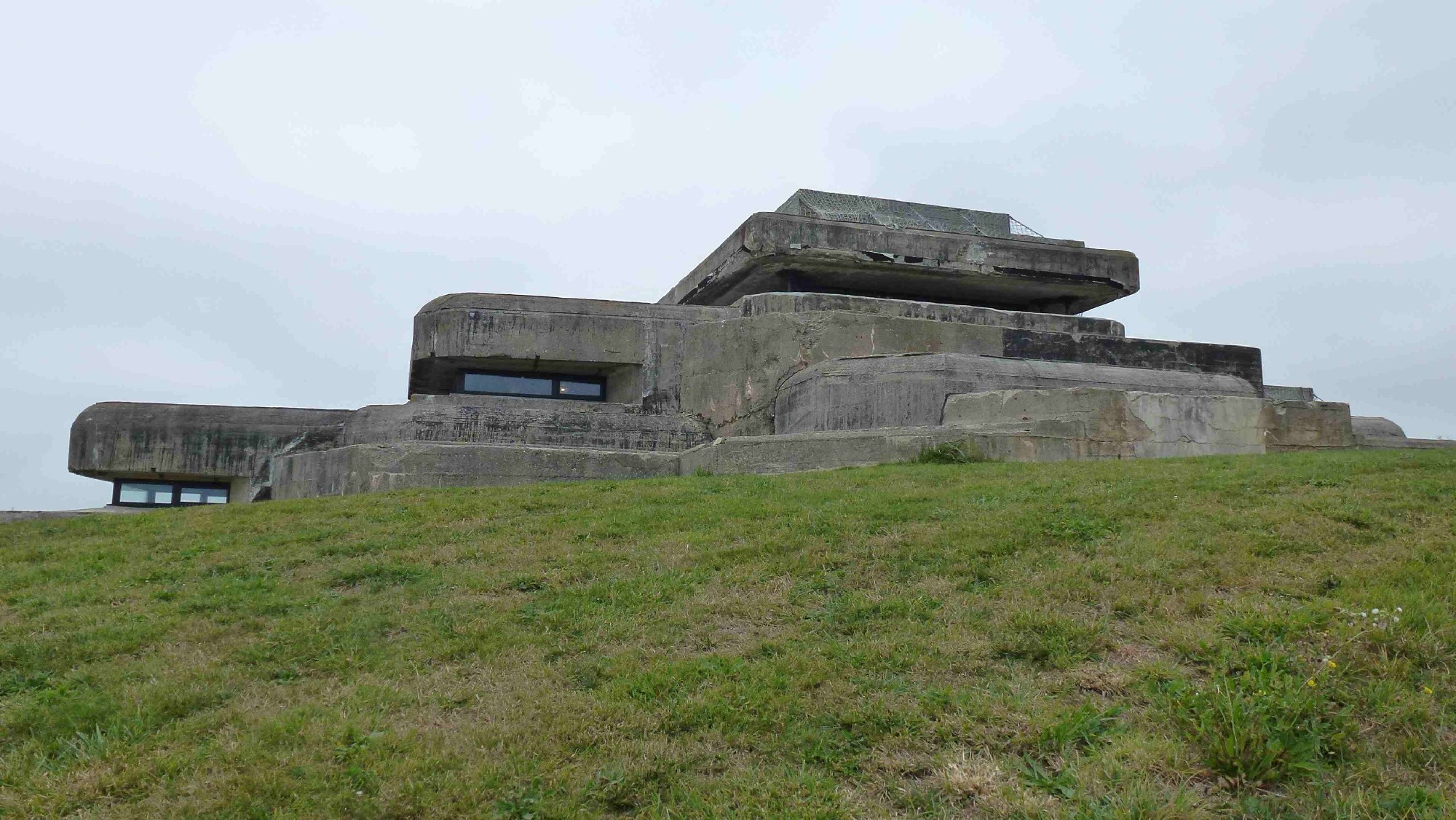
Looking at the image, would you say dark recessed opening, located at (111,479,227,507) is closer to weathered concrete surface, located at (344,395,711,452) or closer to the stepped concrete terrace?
the stepped concrete terrace

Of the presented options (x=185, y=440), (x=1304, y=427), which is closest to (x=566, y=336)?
(x=185, y=440)

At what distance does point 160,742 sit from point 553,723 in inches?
60.3

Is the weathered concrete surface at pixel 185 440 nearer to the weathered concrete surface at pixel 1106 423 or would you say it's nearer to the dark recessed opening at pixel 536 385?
the dark recessed opening at pixel 536 385

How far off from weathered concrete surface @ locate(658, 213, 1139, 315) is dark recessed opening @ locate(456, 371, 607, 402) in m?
2.26

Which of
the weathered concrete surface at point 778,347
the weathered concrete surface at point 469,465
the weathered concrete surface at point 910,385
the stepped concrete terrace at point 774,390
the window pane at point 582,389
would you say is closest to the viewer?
the stepped concrete terrace at point 774,390

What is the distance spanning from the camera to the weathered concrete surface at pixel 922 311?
12.4m

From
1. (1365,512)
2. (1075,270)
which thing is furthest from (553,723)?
(1075,270)

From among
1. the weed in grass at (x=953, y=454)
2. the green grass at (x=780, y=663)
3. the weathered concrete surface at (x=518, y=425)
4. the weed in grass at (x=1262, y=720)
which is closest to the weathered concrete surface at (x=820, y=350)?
the weathered concrete surface at (x=518, y=425)

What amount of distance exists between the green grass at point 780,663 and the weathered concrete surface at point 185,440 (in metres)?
5.79

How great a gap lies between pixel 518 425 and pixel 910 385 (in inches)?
162

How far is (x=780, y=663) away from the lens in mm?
4852

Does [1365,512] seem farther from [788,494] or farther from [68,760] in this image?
[68,760]

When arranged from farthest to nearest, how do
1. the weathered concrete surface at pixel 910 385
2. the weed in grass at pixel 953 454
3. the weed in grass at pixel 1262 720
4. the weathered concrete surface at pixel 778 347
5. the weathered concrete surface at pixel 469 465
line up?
the weathered concrete surface at pixel 778 347
the weathered concrete surface at pixel 910 385
the weathered concrete surface at pixel 469 465
the weed in grass at pixel 953 454
the weed in grass at pixel 1262 720

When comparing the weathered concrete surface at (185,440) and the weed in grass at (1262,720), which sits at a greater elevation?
the weathered concrete surface at (185,440)
